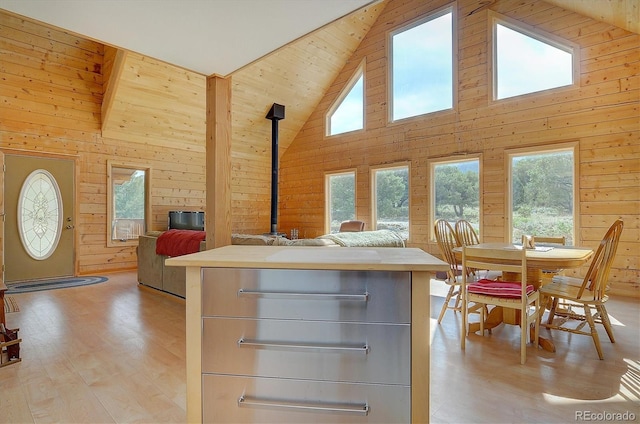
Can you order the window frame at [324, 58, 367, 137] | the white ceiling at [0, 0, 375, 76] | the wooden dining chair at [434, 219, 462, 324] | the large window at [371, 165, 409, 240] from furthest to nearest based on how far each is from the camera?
the window frame at [324, 58, 367, 137], the large window at [371, 165, 409, 240], the wooden dining chair at [434, 219, 462, 324], the white ceiling at [0, 0, 375, 76]

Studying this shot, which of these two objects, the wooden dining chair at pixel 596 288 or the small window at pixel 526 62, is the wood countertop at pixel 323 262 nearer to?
the wooden dining chair at pixel 596 288

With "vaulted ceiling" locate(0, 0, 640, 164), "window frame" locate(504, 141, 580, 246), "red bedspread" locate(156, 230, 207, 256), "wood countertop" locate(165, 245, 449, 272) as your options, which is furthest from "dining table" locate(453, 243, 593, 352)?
"red bedspread" locate(156, 230, 207, 256)

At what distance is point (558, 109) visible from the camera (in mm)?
4570

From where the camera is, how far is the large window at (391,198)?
6.19m

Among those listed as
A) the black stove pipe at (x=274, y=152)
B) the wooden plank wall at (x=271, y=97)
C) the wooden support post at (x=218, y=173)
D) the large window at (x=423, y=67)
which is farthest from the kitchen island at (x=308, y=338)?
the black stove pipe at (x=274, y=152)

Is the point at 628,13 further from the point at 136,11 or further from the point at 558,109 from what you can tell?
the point at 136,11

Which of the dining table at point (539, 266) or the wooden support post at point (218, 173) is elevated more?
the wooden support post at point (218, 173)

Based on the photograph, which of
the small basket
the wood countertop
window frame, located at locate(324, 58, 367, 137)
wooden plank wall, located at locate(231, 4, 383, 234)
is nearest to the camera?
the wood countertop

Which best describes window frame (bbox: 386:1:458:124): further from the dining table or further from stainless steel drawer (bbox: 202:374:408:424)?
stainless steel drawer (bbox: 202:374:408:424)

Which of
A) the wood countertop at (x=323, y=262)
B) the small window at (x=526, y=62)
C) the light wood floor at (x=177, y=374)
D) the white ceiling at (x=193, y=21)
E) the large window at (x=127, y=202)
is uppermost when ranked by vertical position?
the small window at (x=526, y=62)

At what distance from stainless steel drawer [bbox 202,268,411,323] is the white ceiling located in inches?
49.5

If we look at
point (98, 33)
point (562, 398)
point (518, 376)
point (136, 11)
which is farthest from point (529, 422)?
point (98, 33)

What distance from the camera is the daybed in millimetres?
3225

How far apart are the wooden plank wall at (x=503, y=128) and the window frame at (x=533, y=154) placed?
0.06 metres
